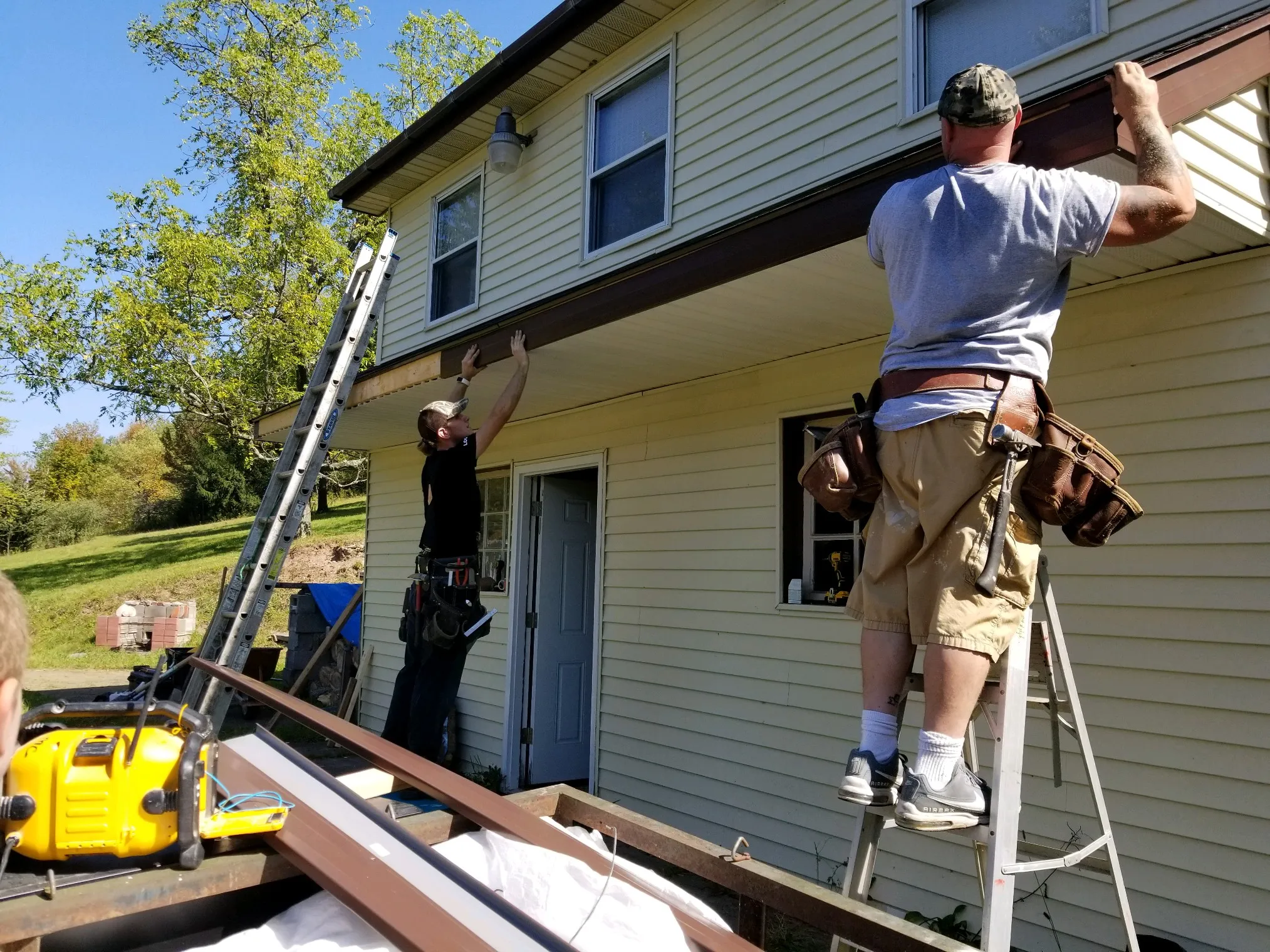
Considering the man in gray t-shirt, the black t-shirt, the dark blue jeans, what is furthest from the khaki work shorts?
the black t-shirt

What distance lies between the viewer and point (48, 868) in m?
1.67

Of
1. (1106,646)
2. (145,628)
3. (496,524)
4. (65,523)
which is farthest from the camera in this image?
(65,523)

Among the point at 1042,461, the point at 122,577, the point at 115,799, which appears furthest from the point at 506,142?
the point at 122,577

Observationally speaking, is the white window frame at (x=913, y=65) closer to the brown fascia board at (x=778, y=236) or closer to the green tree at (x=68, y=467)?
the brown fascia board at (x=778, y=236)

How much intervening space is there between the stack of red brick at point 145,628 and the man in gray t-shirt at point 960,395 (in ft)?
54.2

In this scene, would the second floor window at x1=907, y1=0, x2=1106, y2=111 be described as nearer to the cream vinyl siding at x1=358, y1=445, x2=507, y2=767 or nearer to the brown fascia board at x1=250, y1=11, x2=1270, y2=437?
the brown fascia board at x1=250, y1=11, x2=1270, y2=437

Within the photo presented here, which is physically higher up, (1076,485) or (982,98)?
(982,98)

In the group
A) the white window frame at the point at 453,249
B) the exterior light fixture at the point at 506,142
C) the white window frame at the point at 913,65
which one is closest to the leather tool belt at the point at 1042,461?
the white window frame at the point at 913,65

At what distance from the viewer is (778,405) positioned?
18.4 ft

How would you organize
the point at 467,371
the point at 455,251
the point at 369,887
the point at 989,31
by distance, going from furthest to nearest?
the point at 455,251
the point at 467,371
the point at 989,31
the point at 369,887

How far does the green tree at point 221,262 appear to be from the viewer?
1883cm

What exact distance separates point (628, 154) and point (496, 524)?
140 inches

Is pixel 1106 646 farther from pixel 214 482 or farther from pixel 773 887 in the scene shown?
pixel 214 482

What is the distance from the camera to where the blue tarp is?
34.8 ft
